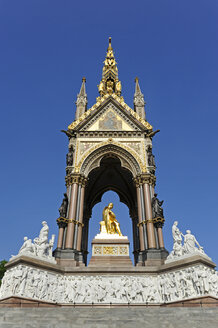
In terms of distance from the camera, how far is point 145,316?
29.2 ft

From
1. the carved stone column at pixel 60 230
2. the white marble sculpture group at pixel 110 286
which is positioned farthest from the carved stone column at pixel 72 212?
the white marble sculpture group at pixel 110 286

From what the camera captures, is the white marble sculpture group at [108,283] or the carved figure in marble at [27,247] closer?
the white marble sculpture group at [108,283]

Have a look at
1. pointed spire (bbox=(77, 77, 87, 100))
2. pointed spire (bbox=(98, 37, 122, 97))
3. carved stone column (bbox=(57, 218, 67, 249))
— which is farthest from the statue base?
pointed spire (bbox=(98, 37, 122, 97))

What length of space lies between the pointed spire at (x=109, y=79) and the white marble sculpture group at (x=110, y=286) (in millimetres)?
17717

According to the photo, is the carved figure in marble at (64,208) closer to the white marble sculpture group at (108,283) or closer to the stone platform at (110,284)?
the white marble sculpture group at (108,283)

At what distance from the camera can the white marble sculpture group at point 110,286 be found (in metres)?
12.9

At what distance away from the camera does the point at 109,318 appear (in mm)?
8672

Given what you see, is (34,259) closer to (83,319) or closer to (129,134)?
(83,319)

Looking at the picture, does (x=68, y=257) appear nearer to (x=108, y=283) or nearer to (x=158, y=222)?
(x=108, y=283)

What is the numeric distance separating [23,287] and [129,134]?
12334mm

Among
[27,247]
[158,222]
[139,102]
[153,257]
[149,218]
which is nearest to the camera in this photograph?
[27,247]

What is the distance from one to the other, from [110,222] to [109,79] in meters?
16.6

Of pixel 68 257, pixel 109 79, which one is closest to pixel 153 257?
pixel 68 257

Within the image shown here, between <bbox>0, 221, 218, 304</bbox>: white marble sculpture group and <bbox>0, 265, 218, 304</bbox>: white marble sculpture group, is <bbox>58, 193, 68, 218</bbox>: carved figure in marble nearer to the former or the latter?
<bbox>0, 221, 218, 304</bbox>: white marble sculpture group
